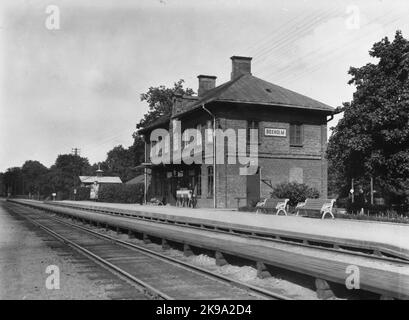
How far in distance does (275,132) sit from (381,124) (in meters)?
12.4

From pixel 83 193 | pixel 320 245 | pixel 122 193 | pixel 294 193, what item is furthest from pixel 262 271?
pixel 83 193

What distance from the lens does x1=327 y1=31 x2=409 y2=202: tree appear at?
1884cm

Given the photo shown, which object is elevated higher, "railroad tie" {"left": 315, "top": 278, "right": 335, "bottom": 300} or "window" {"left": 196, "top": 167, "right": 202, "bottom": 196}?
"window" {"left": 196, "top": 167, "right": 202, "bottom": 196}

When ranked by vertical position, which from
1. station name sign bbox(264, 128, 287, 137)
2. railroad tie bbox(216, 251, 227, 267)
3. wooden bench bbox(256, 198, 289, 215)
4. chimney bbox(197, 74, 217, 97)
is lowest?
railroad tie bbox(216, 251, 227, 267)

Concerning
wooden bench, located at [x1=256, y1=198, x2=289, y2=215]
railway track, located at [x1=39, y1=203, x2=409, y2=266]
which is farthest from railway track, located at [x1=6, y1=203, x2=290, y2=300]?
wooden bench, located at [x1=256, y1=198, x2=289, y2=215]

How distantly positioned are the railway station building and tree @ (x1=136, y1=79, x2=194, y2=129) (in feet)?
74.5

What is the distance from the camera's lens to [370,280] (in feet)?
19.7

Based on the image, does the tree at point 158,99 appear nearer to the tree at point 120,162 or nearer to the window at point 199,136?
the window at point 199,136

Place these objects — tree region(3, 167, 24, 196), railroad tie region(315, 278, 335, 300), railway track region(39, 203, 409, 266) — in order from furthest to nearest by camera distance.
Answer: tree region(3, 167, 24, 196) → railway track region(39, 203, 409, 266) → railroad tie region(315, 278, 335, 300)

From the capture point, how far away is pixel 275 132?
31.3 metres

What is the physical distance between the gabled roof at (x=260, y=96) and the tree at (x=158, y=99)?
23.3 meters

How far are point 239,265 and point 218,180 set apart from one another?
64.4 feet

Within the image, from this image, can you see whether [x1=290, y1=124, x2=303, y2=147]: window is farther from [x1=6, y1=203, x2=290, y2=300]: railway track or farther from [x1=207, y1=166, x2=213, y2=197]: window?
[x1=6, y1=203, x2=290, y2=300]: railway track
